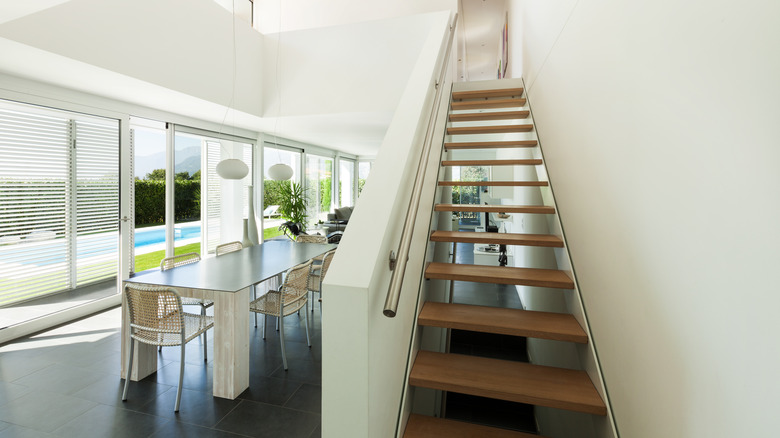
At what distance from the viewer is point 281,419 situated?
2334 millimetres

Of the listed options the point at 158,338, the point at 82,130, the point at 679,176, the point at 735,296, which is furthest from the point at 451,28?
the point at 82,130

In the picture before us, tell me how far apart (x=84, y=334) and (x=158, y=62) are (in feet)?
9.55

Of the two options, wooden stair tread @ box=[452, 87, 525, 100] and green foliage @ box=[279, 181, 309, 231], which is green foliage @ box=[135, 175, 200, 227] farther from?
wooden stair tread @ box=[452, 87, 525, 100]

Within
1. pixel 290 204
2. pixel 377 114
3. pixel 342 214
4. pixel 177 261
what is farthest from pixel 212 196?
pixel 342 214

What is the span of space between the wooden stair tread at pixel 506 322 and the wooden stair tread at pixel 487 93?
10.5ft

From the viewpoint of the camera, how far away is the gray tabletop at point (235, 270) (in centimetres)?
273

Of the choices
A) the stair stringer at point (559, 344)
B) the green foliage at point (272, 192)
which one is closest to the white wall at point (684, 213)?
the stair stringer at point (559, 344)

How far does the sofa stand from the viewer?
9.12 metres

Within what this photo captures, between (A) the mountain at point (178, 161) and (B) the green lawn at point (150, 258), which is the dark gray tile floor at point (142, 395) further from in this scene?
(B) the green lawn at point (150, 258)

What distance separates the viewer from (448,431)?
60.5 inches

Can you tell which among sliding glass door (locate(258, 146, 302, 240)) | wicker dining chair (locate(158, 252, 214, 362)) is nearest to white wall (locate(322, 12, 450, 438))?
wicker dining chair (locate(158, 252, 214, 362))

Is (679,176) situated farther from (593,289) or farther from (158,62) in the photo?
(158,62)

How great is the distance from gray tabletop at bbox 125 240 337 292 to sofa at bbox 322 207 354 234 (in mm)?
4708

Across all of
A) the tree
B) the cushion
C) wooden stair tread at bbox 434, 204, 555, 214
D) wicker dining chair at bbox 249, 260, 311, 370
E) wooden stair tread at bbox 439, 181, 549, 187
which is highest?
the tree
